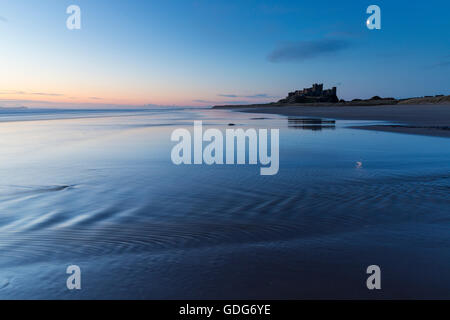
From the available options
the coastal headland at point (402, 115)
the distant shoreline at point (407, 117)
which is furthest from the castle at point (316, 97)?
the distant shoreline at point (407, 117)

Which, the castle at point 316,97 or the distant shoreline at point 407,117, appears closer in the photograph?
the distant shoreline at point 407,117

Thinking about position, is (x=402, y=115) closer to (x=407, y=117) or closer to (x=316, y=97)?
(x=407, y=117)

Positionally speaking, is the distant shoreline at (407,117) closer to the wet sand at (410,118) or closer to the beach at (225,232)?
the wet sand at (410,118)

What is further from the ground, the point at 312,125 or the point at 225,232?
the point at 312,125

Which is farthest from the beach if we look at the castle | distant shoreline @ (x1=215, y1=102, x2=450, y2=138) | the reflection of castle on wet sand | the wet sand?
the castle

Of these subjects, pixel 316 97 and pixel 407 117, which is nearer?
pixel 407 117

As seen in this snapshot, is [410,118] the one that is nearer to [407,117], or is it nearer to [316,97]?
[407,117]

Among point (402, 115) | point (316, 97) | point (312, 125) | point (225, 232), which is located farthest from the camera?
point (316, 97)

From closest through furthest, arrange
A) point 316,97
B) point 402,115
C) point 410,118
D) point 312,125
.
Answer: point 312,125, point 410,118, point 402,115, point 316,97

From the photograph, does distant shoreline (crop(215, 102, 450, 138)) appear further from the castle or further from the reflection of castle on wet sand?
the castle

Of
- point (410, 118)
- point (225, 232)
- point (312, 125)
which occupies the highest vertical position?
point (410, 118)

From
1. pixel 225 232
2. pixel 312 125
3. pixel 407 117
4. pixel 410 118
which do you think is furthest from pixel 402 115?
pixel 225 232

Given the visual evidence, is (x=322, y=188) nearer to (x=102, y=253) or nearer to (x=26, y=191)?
(x=102, y=253)
